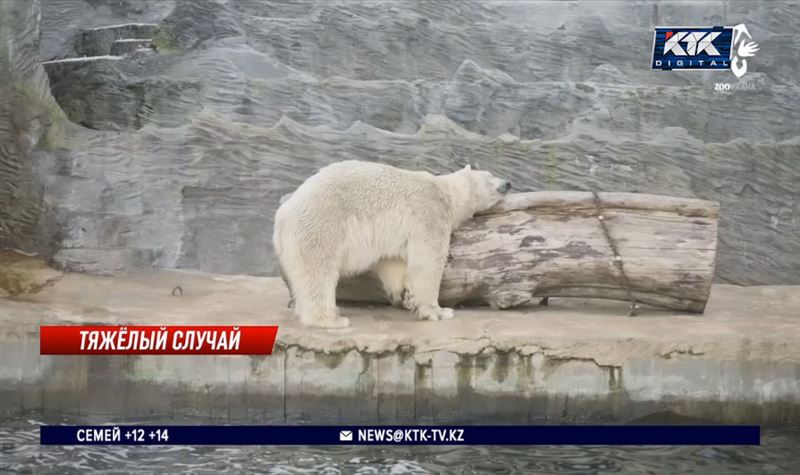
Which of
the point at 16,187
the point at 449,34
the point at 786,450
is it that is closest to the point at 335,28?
the point at 449,34

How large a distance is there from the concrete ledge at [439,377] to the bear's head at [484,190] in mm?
1227

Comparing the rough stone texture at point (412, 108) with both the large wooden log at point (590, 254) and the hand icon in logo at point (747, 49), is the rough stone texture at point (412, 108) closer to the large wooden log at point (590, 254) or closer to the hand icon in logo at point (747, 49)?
the hand icon in logo at point (747, 49)

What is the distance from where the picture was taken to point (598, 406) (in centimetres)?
722

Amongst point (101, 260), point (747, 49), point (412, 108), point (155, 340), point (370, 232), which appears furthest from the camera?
point (412, 108)

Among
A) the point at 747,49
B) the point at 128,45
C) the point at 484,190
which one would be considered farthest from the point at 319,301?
the point at 747,49

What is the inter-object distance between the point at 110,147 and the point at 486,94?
3.82 metres

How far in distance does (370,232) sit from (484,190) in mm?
1132

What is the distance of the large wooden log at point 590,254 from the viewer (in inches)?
308

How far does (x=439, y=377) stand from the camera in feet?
23.7

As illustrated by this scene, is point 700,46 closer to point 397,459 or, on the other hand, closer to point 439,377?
point 439,377

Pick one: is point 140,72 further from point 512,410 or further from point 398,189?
point 512,410

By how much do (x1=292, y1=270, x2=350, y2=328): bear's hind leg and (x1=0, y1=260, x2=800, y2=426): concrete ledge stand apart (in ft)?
0.41

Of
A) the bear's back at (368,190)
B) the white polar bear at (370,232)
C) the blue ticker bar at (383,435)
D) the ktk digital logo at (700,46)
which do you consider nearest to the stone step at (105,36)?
the white polar bear at (370,232)

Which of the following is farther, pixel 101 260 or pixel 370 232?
pixel 101 260
